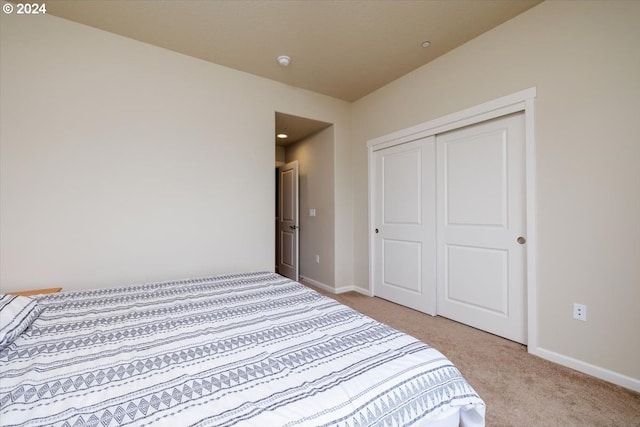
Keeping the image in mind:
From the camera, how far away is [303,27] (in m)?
2.33

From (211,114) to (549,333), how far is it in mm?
3461

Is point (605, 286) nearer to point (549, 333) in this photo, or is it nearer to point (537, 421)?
point (549, 333)

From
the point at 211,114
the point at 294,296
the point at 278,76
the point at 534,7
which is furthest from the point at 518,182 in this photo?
the point at 211,114

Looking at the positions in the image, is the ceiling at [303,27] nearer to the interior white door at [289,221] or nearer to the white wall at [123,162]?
the white wall at [123,162]

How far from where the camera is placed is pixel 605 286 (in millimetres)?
1797

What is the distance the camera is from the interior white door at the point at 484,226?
A: 7.51 feet

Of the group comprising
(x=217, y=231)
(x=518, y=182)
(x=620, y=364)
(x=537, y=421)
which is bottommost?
(x=537, y=421)

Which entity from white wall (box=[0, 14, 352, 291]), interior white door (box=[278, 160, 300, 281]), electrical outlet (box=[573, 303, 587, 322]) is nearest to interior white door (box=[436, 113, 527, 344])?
electrical outlet (box=[573, 303, 587, 322])

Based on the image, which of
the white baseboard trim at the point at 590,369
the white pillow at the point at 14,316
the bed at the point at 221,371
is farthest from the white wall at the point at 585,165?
the white pillow at the point at 14,316

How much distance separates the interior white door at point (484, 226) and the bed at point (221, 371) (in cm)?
176

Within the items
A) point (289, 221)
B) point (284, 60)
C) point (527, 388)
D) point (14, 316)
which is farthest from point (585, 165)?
point (289, 221)

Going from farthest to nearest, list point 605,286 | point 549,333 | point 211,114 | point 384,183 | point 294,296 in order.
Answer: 1. point 384,183
2. point 211,114
3. point 549,333
4. point 605,286
5. point 294,296

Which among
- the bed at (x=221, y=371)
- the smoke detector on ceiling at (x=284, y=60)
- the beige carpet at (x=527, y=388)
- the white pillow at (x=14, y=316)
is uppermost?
the smoke detector on ceiling at (x=284, y=60)

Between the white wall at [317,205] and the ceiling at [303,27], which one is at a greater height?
the ceiling at [303,27]
